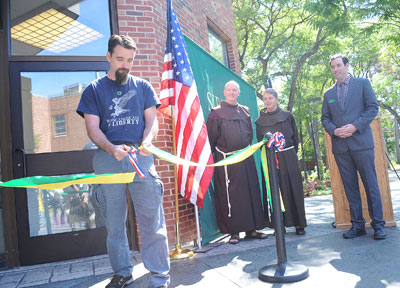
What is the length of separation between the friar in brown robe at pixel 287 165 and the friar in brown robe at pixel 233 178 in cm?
30

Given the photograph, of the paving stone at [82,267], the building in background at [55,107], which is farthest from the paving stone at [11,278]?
the paving stone at [82,267]

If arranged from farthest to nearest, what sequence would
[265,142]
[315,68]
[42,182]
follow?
[315,68], [265,142], [42,182]

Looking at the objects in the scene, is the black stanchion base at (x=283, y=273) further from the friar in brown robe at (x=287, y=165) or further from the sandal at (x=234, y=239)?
the friar in brown robe at (x=287, y=165)

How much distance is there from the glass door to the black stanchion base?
2259mm

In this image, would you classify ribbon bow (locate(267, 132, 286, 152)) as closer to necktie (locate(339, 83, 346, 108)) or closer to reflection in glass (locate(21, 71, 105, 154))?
necktie (locate(339, 83, 346, 108))

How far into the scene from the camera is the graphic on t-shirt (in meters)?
2.53

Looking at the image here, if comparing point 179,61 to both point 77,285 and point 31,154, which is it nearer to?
point 31,154

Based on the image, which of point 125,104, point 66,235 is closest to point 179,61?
point 125,104

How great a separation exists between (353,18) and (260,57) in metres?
5.81

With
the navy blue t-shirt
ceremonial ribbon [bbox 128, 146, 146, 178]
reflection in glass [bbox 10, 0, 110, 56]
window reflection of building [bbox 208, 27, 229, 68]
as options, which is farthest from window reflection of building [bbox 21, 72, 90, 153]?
window reflection of building [bbox 208, 27, 229, 68]

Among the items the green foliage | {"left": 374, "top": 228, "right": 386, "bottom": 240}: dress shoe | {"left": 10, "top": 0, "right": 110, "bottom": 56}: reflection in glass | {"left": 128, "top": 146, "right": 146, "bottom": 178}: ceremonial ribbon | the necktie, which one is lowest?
{"left": 374, "top": 228, "right": 386, "bottom": 240}: dress shoe

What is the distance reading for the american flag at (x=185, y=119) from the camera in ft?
12.4

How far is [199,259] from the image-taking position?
11.1ft

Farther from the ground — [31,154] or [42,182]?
[31,154]
